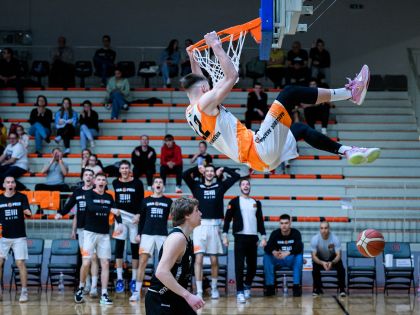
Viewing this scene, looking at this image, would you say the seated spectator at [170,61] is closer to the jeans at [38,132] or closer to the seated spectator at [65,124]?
the seated spectator at [65,124]

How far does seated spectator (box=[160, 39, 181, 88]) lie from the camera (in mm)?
21891

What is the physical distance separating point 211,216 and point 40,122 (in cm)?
672

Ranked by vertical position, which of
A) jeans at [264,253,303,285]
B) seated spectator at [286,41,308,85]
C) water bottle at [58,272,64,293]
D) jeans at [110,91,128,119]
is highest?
seated spectator at [286,41,308,85]

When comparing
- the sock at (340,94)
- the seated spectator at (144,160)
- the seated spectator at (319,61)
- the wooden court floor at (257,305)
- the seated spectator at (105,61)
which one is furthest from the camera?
the seated spectator at (105,61)

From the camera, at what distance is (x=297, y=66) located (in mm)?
21047

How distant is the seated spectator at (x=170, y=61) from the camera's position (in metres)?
21.9

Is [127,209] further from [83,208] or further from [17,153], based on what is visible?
[17,153]

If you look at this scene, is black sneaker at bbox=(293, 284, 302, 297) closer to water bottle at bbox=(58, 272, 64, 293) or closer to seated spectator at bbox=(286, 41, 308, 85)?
water bottle at bbox=(58, 272, 64, 293)

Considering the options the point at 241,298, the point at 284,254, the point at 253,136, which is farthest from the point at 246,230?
the point at 253,136

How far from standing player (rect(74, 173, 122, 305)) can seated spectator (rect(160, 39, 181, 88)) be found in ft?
25.0

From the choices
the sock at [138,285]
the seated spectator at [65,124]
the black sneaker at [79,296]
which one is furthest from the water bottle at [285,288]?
the seated spectator at [65,124]

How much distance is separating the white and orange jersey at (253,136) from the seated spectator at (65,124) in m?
12.2

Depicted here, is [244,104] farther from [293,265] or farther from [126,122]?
[293,265]

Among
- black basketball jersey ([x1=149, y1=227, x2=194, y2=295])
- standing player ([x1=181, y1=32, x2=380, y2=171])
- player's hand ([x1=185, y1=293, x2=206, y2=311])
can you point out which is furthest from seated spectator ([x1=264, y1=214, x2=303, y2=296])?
player's hand ([x1=185, y1=293, x2=206, y2=311])
